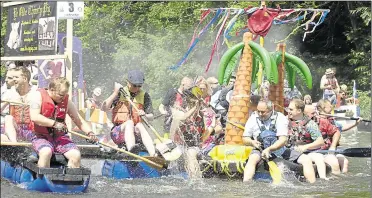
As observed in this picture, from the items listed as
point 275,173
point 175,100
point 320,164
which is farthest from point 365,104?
point 275,173

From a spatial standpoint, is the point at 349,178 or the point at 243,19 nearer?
the point at 349,178

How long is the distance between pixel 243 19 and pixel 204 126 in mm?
9809

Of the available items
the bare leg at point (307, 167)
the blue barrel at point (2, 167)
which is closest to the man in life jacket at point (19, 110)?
the blue barrel at point (2, 167)

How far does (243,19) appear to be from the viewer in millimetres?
20484

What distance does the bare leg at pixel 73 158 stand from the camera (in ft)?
28.4

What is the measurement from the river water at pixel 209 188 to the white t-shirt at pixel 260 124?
55 centimetres

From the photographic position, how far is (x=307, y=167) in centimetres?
992

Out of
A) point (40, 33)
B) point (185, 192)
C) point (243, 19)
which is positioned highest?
point (243, 19)

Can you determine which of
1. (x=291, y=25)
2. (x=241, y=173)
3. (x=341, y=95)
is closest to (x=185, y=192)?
(x=241, y=173)

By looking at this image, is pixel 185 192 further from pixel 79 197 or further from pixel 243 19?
pixel 243 19

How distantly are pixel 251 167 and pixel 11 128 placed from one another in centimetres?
267

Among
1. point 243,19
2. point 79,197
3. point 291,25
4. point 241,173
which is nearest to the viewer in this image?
point 79,197

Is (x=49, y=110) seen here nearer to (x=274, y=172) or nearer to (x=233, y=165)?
(x=233, y=165)

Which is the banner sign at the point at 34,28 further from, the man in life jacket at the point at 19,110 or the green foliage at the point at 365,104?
the green foliage at the point at 365,104
